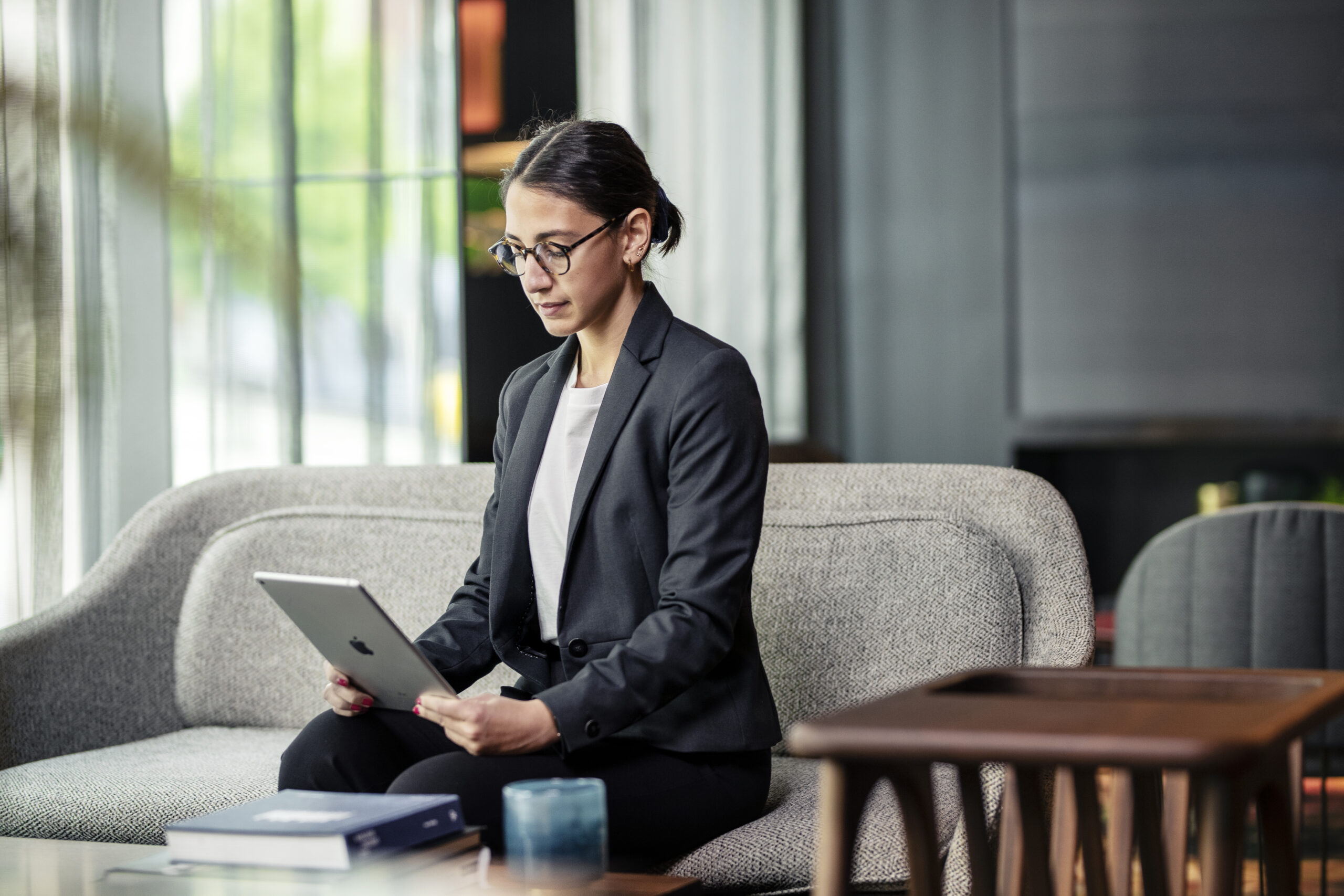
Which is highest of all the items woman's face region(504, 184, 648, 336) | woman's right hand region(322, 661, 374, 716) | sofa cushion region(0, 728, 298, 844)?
woman's face region(504, 184, 648, 336)

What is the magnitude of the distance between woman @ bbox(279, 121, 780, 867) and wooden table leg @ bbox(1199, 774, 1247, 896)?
25.1 inches

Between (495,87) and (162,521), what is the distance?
0.90 metres

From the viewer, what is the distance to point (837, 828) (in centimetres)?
85

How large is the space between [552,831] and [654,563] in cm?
43

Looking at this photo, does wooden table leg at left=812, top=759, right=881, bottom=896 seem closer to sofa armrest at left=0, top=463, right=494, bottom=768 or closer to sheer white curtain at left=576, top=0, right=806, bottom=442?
sofa armrest at left=0, top=463, right=494, bottom=768

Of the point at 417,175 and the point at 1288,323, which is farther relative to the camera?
the point at 1288,323

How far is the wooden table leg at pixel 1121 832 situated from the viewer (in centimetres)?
103

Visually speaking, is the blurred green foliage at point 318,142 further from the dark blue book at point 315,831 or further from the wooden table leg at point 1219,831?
the wooden table leg at point 1219,831

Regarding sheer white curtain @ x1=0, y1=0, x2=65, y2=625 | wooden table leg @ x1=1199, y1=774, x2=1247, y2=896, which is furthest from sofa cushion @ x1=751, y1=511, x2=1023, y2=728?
sheer white curtain @ x1=0, y1=0, x2=65, y2=625

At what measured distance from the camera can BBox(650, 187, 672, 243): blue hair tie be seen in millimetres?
1583

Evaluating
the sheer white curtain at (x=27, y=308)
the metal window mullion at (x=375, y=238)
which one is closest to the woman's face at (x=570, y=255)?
the sheer white curtain at (x=27, y=308)

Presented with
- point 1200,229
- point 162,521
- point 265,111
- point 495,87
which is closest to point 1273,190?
point 1200,229

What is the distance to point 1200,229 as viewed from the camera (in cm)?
359

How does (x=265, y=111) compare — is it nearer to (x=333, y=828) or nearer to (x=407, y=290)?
(x=407, y=290)
